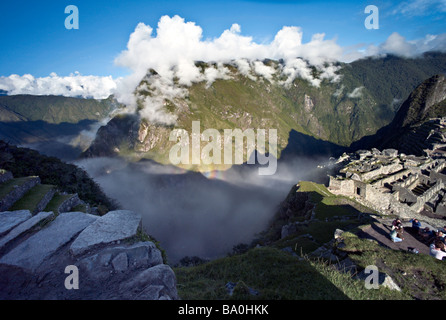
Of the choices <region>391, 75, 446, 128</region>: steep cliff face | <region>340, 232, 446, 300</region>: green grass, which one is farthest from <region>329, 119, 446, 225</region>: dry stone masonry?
<region>391, 75, 446, 128</region>: steep cliff face

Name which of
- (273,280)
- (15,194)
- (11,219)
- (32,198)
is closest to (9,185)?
(15,194)

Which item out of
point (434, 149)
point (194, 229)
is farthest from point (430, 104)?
point (194, 229)

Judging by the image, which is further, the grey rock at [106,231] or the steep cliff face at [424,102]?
the steep cliff face at [424,102]

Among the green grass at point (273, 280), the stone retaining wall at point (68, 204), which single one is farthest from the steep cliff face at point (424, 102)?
the stone retaining wall at point (68, 204)

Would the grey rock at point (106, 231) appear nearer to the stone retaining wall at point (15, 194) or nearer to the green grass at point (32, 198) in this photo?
the green grass at point (32, 198)

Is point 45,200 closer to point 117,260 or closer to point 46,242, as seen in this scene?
point 46,242
